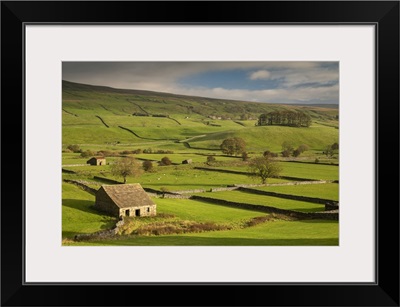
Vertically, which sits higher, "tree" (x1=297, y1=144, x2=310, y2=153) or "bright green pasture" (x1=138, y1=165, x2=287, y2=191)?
"tree" (x1=297, y1=144, x2=310, y2=153)

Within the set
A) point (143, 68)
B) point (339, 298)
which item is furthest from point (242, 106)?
point (339, 298)

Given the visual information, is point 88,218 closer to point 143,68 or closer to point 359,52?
point 143,68

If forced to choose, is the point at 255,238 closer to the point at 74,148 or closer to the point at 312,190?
the point at 312,190

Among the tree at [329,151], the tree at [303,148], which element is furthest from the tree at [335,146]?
the tree at [303,148]

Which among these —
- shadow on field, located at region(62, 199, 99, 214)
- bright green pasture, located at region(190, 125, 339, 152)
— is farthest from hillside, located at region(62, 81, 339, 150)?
shadow on field, located at region(62, 199, 99, 214)

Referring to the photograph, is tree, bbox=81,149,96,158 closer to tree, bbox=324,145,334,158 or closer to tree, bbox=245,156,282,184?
tree, bbox=245,156,282,184

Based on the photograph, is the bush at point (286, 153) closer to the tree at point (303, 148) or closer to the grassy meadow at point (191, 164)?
the grassy meadow at point (191, 164)
